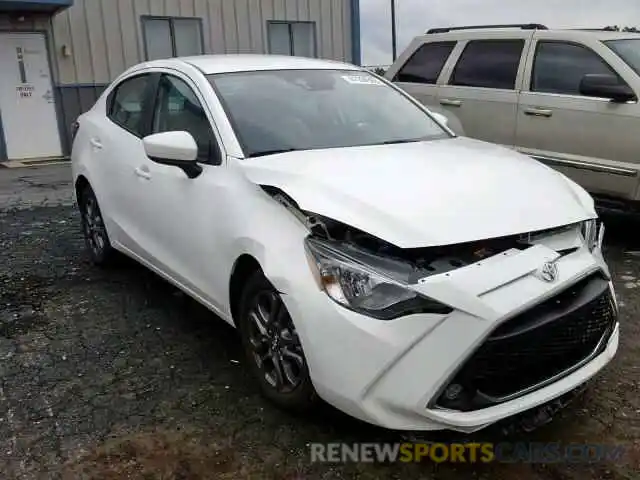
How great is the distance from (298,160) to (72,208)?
5.53 m

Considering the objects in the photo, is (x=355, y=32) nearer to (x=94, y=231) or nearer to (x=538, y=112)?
(x=538, y=112)

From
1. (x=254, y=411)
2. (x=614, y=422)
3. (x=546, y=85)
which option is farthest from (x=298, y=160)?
(x=546, y=85)

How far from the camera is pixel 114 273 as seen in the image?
5312mm

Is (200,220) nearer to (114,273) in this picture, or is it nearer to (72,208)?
(114,273)

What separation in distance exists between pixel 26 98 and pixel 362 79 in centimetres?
1000

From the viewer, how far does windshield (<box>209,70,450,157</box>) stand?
11.6 ft

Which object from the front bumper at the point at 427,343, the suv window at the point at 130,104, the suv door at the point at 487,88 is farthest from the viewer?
the suv door at the point at 487,88

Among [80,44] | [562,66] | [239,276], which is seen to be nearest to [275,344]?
[239,276]

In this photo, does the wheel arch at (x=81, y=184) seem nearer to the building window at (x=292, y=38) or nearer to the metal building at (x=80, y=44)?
the metal building at (x=80, y=44)

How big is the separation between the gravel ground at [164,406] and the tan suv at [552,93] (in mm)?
1121

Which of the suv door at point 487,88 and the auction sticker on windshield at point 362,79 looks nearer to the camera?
the auction sticker on windshield at point 362,79

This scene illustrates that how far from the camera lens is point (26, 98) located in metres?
Answer: 12.4

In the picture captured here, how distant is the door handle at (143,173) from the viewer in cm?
405

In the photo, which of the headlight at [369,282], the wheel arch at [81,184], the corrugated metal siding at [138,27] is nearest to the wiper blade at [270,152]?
the headlight at [369,282]
